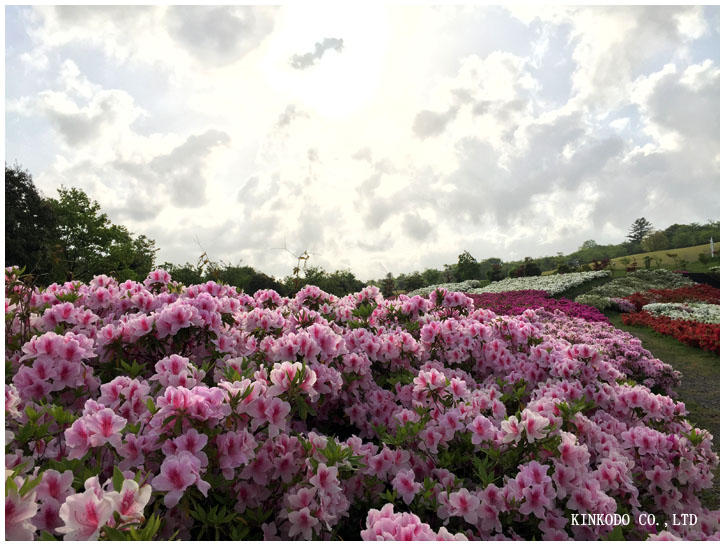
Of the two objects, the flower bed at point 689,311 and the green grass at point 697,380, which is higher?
the flower bed at point 689,311

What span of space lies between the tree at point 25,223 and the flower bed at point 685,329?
23.3m

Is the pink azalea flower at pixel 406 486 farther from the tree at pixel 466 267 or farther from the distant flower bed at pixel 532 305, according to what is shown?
the tree at pixel 466 267

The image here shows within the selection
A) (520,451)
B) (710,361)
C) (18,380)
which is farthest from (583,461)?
(710,361)

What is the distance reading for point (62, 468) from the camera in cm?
204

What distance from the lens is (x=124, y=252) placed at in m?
33.6

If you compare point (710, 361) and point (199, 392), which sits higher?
point (199, 392)

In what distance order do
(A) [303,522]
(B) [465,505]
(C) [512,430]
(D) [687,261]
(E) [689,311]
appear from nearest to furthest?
(A) [303,522]
(B) [465,505]
(C) [512,430]
(E) [689,311]
(D) [687,261]

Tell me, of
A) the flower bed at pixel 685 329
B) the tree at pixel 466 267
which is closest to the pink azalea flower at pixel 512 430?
the flower bed at pixel 685 329

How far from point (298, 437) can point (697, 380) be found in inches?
373

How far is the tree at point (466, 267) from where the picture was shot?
3316 cm

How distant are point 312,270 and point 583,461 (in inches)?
526

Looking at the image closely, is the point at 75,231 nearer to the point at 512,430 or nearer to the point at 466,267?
the point at 466,267

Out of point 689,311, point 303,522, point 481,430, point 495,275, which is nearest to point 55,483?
point 303,522

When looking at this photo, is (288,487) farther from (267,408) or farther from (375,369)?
(375,369)
